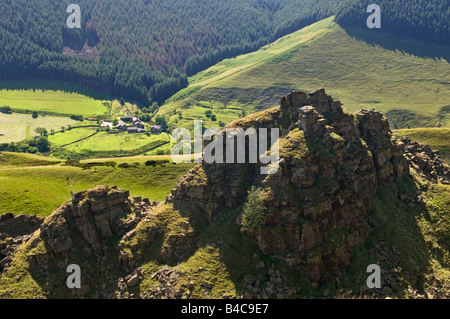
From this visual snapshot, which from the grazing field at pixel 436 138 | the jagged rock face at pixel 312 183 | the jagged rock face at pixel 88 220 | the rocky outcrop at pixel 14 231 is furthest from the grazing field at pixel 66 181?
the grazing field at pixel 436 138

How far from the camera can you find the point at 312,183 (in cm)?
6366

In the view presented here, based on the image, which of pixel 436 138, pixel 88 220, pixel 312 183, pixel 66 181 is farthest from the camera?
pixel 436 138

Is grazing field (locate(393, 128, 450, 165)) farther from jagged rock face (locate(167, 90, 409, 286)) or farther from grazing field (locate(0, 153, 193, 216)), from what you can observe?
grazing field (locate(0, 153, 193, 216))

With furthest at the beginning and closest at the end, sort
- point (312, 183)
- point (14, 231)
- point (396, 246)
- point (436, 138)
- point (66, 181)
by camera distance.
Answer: point (436, 138)
point (66, 181)
point (14, 231)
point (396, 246)
point (312, 183)

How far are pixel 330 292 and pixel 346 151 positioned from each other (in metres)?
25.3

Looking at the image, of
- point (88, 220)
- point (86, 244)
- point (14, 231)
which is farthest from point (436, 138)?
point (14, 231)

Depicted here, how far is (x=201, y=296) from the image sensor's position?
57.9 metres

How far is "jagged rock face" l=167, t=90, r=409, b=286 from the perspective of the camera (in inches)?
2410

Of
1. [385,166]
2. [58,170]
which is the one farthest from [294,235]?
[58,170]

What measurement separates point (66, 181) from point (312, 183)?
7598 centimetres

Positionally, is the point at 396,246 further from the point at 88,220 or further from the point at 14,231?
the point at 14,231

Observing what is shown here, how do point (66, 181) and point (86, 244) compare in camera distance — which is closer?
point (86, 244)

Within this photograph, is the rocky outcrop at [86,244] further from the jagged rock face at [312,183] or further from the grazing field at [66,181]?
the grazing field at [66,181]

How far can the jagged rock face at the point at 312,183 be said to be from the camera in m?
61.2
